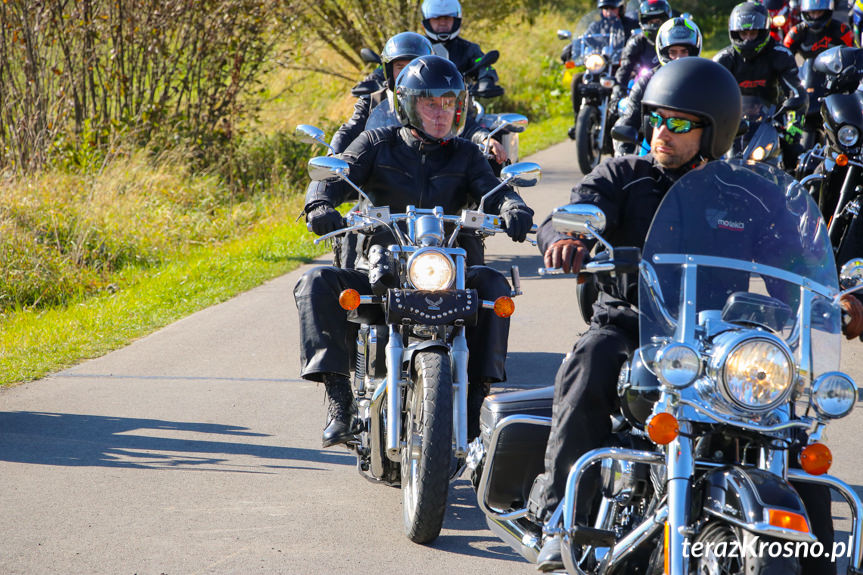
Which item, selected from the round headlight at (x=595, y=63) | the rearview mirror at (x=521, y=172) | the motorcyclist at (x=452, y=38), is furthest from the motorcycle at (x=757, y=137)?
the rearview mirror at (x=521, y=172)

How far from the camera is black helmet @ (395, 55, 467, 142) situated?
501 cm

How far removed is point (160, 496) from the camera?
474 centimetres

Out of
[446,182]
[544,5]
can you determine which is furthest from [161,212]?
[544,5]

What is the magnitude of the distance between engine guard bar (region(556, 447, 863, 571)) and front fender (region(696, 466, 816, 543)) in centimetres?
10

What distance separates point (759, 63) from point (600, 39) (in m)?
4.10

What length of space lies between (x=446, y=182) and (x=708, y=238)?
2.13 metres

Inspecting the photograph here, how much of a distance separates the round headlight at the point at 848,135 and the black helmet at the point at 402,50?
9.61 feet

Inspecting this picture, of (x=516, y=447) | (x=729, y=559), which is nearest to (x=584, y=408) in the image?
(x=516, y=447)

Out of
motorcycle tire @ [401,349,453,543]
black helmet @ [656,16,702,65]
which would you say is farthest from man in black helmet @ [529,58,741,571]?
black helmet @ [656,16,702,65]

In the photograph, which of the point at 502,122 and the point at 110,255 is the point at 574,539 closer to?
the point at 502,122

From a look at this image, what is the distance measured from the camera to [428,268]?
4293 millimetres

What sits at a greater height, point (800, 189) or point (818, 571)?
point (800, 189)

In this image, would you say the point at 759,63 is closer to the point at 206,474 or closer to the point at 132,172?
the point at 132,172

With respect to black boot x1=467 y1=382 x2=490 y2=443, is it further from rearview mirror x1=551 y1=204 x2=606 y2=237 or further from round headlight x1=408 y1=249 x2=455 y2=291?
rearview mirror x1=551 y1=204 x2=606 y2=237
